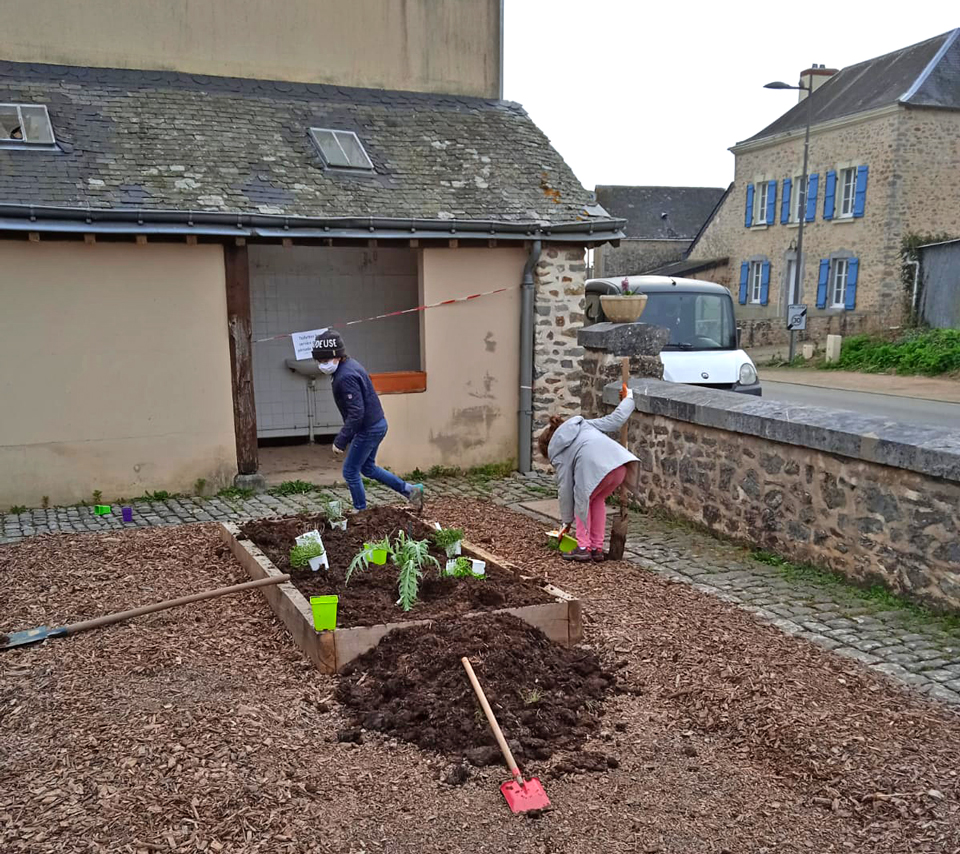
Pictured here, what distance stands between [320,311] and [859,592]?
27.1 feet

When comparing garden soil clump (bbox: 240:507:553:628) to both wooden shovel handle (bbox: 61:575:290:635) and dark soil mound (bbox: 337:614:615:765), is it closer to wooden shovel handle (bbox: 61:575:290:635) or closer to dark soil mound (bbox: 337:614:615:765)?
wooden shovel handle (bbox: 61:575:290:635)

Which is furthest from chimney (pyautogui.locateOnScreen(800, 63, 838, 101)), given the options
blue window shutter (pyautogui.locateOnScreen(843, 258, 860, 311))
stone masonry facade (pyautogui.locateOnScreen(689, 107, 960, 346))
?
blue window shutter (pyautogui.locateOnScreen(843, 258, 860, 311))

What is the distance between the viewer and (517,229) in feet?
32.2

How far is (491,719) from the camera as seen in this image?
3.85 metres

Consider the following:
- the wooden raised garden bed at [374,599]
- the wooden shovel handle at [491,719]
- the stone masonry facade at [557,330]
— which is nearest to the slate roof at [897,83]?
the stone masonry facade at [557,330]

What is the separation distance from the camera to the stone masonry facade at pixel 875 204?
25.6 meters

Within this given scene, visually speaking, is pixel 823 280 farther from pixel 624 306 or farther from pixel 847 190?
pixel 624 306

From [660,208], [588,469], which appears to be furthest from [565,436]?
[660,208]

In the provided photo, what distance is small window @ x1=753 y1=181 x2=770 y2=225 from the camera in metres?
31.4

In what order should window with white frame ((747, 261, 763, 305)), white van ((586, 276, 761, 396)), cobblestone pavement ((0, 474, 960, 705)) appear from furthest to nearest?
window with white frame ((747, 261, 763, 305)) → white van ((586, 276, 761, 396)) → cobblestone pavement ((0, 474, 960, 705))

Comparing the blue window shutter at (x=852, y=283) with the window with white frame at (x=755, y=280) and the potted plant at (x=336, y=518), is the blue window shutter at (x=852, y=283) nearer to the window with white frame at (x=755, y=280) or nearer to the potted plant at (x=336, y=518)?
the window with white frame at (x=755, y=280)

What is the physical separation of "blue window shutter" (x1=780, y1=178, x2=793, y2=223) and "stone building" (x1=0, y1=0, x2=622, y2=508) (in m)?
21.0

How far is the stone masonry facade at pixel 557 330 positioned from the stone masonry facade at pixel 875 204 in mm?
18290

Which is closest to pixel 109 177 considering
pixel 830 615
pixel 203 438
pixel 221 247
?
pixel 221 247
